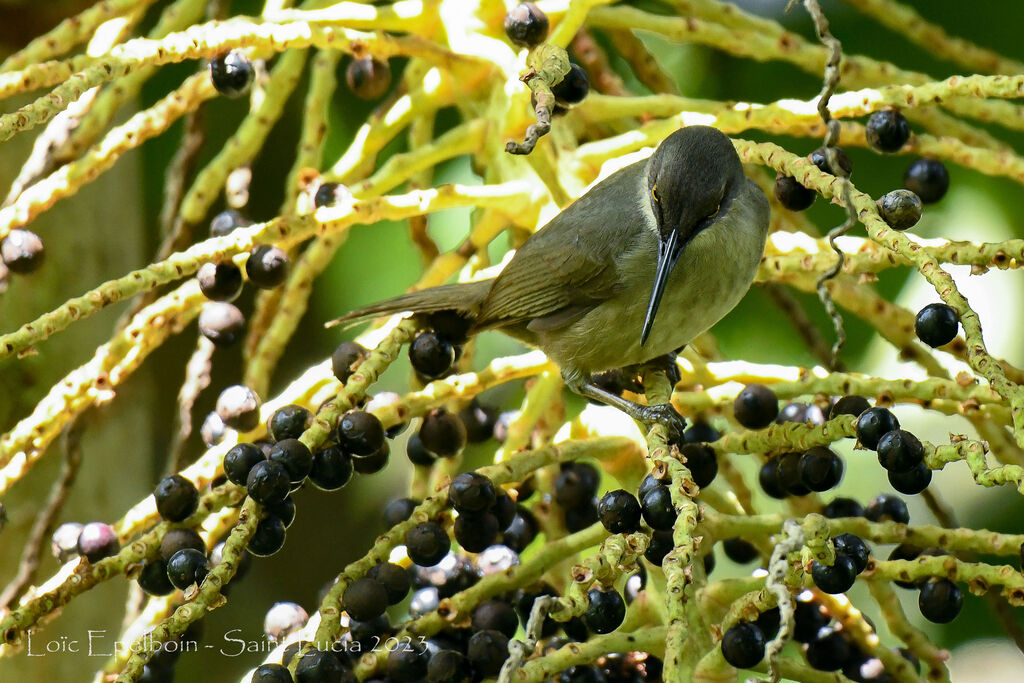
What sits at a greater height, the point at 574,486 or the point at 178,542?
the point at 178,542

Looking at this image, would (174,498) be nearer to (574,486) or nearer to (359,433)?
(359,433)

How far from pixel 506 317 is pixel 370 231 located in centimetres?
131

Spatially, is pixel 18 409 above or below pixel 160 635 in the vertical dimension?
below

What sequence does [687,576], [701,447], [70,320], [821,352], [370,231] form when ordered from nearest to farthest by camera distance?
[687,576] → [70,320] → [701,447] → [821,352] → [370,231]

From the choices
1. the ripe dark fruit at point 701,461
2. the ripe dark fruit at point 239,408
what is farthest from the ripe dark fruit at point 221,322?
the ripe dark fruit at point 701,461

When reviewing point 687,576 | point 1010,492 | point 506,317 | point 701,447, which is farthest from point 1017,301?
point 687,576

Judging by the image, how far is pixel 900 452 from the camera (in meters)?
1.74

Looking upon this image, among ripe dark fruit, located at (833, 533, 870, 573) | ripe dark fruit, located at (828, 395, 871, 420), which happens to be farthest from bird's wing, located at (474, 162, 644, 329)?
ripe dark fruit, located at (833, 533, 870, 573)

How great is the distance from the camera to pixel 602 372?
9.13 feet

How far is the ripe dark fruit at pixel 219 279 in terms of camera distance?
7.02 ft

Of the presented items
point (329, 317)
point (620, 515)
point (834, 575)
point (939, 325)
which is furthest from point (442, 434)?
point (329, 317)

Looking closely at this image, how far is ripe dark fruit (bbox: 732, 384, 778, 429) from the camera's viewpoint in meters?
2.12

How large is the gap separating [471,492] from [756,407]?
0.58 m

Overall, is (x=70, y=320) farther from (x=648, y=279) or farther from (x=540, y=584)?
(x=648, y=279)
